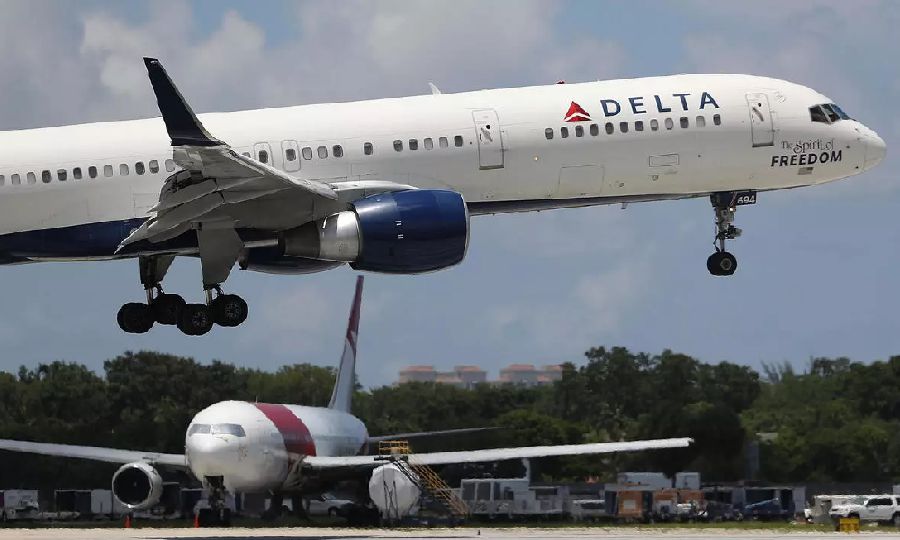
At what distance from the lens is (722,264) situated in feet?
162

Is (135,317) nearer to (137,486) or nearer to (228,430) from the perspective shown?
(228,430)

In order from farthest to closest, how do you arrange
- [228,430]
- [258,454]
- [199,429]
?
[258,454]
[199,429]
[228,430]

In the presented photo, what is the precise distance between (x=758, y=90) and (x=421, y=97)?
30.3ft

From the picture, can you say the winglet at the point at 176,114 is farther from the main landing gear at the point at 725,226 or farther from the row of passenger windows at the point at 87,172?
the main landing gear at the point at 725,226

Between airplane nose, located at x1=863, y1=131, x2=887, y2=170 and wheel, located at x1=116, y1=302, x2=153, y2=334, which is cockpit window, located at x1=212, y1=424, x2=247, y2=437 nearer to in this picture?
wheel, located at x1=116, y1=302, x2=153, y2=334

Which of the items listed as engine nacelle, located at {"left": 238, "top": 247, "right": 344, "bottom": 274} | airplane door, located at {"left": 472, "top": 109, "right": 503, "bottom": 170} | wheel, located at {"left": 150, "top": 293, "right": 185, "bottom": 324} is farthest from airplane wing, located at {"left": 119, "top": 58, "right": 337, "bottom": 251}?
→ airplane door, located at {"left": 472, "top": 109, "right": 503, "bottom": 170}

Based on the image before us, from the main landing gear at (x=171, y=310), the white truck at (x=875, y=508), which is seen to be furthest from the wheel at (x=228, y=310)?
the white truck at (x=875, y=508)

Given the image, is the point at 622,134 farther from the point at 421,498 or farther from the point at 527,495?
the point at 527,495

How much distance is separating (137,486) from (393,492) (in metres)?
9.80

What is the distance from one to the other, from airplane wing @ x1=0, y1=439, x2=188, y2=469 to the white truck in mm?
26043

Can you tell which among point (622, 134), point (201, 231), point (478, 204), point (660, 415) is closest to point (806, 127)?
point (622, 134)

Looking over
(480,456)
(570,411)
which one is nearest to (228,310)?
(480,456)

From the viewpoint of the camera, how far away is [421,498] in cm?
6744

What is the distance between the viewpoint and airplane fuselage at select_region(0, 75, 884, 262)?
143 ft
